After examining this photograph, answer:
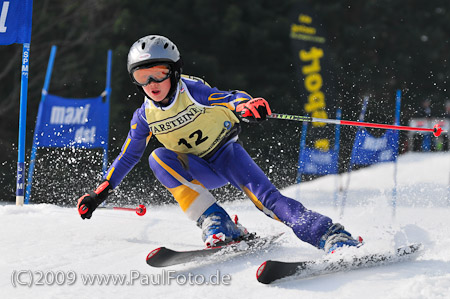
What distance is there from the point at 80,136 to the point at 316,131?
4.89 metres

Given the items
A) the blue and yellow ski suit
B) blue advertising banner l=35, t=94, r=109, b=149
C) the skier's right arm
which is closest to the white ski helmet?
the blue and yellow ski suit

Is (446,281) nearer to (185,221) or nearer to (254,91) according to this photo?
(185,221)

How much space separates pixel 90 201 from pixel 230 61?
13.7 meters

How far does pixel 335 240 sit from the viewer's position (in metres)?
2.85

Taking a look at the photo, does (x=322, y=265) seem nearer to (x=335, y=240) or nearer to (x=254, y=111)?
(x=335, y=240)

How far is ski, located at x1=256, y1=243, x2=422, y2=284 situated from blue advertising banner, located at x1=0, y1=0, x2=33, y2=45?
3125 mm

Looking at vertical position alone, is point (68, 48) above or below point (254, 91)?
above

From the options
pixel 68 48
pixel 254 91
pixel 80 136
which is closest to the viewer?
pixel 80 136

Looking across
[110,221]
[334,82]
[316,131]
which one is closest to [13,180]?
[316,131]

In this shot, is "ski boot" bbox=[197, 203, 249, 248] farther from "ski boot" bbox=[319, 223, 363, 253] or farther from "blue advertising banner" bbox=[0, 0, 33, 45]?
"blue advertising banner" bbox=[0, 0, 33, 45]

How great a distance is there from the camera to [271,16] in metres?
17.0

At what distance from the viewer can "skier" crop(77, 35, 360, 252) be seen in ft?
10.5

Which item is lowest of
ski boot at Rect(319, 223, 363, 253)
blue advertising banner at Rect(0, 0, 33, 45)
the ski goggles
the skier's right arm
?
ski boot at Rect(319, 223, 363, 253)

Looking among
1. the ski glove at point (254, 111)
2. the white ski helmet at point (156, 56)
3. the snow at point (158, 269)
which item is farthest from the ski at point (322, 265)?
the white ski helmet at point (156, 56)
